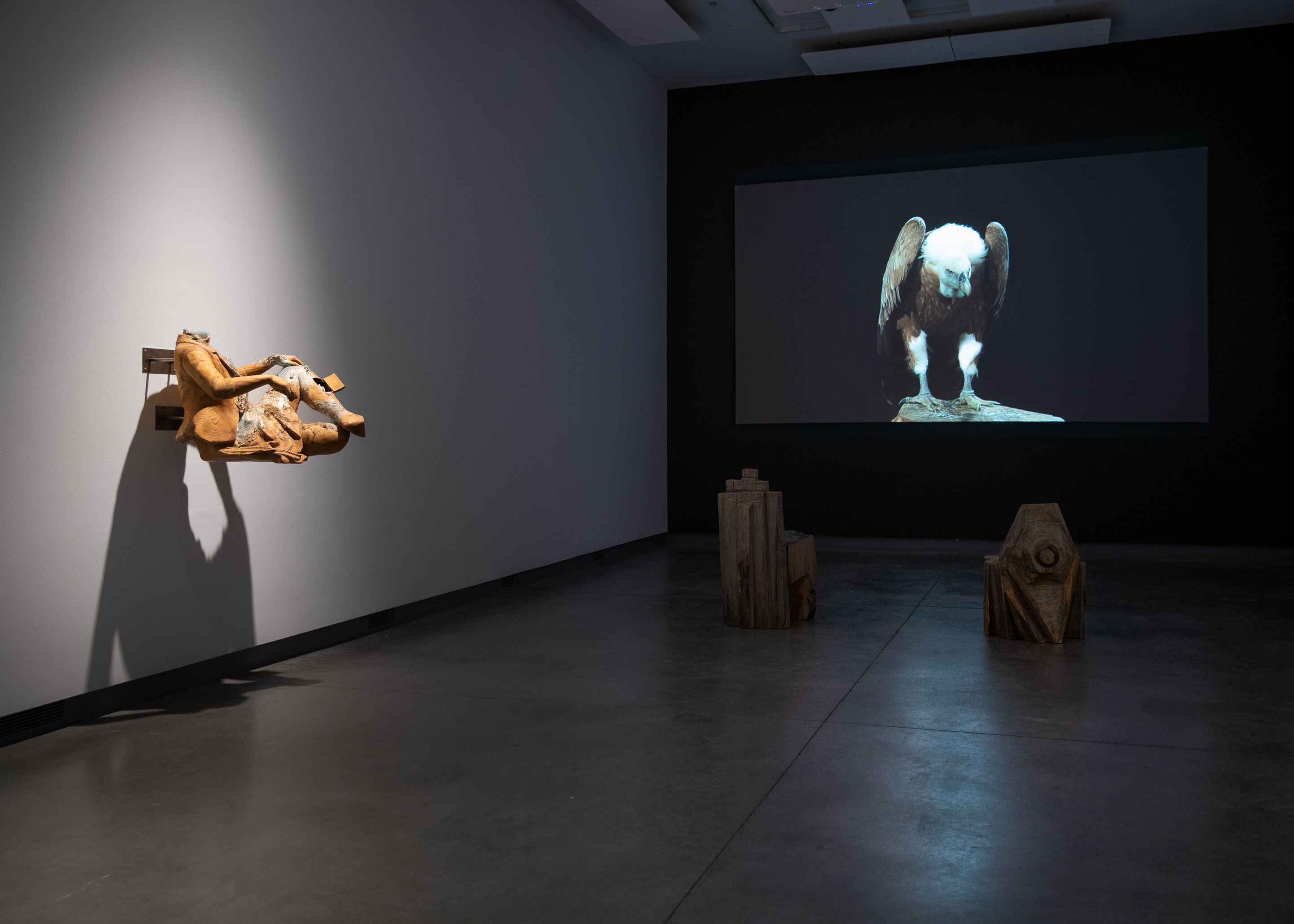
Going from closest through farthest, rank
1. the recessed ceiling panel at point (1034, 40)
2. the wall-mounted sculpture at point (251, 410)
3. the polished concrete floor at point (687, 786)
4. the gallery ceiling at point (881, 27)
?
the polished concrete floor at point (687, 786) < the wall-mounted sculpture at point (251, 410) < the gallery ceiling at point (881, 27) < the recessed ceiling panel at point (1034, 40)

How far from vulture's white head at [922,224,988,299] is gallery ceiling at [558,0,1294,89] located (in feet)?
4.28

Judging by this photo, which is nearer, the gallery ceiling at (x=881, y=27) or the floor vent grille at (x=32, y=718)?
the floor vent grille at (x=32, y=718)

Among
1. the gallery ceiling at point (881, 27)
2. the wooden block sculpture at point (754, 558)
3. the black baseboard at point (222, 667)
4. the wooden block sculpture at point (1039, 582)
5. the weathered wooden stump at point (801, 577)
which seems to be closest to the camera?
the black baseboard at point (222, 667)

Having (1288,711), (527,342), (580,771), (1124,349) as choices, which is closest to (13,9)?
(580,771)

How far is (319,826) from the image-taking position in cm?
232

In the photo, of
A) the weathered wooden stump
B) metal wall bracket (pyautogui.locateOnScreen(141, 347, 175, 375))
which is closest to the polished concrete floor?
the weathered wooden stump

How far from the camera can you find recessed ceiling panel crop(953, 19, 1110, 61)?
6.51 m

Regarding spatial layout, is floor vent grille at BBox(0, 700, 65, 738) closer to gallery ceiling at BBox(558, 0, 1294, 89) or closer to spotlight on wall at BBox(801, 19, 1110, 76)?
gallery ceiling at BBox(558, 0, 1294, 89)

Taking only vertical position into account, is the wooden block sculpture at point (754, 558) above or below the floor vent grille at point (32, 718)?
above

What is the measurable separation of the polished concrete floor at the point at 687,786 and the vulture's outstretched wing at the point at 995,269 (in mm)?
3471

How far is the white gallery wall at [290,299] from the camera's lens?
306 centimetres

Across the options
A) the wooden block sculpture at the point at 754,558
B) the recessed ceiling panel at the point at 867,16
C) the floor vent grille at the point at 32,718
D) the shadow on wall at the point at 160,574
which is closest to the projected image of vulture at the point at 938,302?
the recessed ceiling panel at the point at 867,16

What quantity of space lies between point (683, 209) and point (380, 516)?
4320 millimetres

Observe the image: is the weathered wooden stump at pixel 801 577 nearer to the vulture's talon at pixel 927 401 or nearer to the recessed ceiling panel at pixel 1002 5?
the vulture's talon at pixel 927 401
